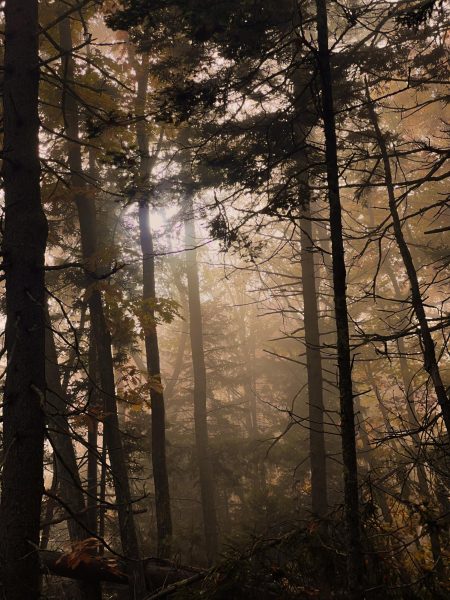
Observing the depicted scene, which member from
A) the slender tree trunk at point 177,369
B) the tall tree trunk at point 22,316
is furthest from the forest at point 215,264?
the slender tree trunk at point 177,369

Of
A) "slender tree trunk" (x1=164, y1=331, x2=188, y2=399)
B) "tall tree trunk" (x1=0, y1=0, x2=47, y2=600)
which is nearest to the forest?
"tall tree trunk" (x1=0, y1=0, x2=47, y2=600)

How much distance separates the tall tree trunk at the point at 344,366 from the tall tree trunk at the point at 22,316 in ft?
8.35

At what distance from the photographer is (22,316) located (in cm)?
432

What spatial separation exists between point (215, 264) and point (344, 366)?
384 centimetres

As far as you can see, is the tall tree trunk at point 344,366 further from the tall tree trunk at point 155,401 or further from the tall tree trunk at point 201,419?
the tall tree trunk at point 201,419

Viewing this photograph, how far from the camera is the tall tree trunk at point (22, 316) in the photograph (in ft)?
13.1

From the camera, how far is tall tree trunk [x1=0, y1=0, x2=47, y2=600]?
3984mm

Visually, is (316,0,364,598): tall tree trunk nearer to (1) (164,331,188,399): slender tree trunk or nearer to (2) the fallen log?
(2) the fallen log

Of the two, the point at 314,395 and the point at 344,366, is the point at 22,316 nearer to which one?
the point at 344,366

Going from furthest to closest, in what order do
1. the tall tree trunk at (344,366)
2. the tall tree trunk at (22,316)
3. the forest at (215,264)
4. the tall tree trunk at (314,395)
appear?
the tall tree trunk at (314,395), the forest at (215,264), the tall tree trunk at (22,316), the tall tree trunk at (344,366)

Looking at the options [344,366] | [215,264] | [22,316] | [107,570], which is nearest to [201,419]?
[107,570]

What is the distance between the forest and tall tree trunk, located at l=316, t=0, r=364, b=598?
0.02 metres

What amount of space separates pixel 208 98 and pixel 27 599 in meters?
4.93

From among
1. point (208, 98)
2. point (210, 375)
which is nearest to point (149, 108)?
point (208, 98)
